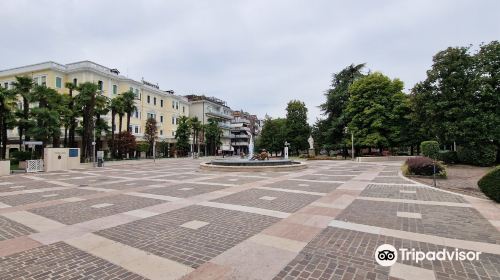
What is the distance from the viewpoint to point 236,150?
3915 inches

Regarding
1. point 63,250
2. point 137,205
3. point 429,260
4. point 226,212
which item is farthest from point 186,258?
point 137,205

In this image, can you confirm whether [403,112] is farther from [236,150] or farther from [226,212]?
[236,150]

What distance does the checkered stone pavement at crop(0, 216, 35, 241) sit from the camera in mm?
6307

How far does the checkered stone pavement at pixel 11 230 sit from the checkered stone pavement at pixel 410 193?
445 inches

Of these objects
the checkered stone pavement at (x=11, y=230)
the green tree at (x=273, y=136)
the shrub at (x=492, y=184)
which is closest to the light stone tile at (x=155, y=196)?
the checkered stone pavement at (x=11, y=230)

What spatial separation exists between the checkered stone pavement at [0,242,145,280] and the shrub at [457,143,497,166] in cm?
3055

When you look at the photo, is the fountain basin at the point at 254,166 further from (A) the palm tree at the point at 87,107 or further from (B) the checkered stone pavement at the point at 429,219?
(A) the palm tree at the point at 87,107

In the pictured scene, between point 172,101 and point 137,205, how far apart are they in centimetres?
5891

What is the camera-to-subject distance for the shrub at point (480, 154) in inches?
967

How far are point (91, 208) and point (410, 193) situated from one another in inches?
489

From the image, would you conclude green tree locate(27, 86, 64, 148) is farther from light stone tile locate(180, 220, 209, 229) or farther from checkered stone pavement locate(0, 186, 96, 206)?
light stone tile locate(180, 220, 209, 229)

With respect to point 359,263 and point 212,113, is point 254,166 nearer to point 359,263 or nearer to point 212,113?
point 359,263

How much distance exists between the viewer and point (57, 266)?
4.59m

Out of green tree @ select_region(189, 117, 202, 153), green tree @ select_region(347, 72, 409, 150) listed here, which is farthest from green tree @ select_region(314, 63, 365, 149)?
green tree @ select_region(189, 117, 202, 153)
